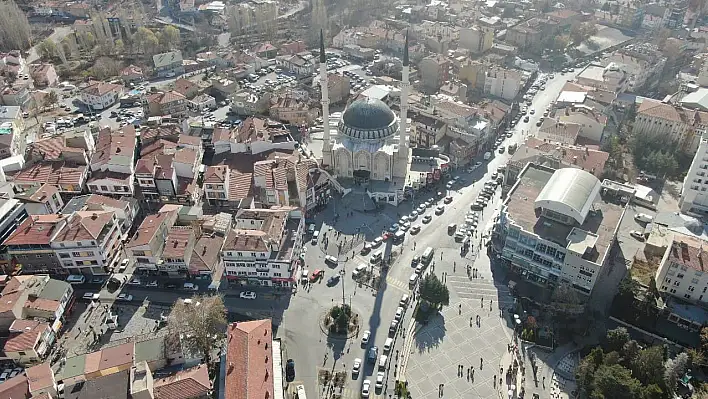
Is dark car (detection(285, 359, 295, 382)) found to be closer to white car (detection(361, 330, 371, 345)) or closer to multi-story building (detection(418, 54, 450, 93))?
white car (detection(361, 330, 371, 345))

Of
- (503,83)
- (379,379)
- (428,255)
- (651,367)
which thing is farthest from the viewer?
(503,83)

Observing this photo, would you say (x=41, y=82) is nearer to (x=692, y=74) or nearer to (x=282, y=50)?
(x=282, y=50)

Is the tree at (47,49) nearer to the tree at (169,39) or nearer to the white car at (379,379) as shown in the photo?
the tree at (169,39)

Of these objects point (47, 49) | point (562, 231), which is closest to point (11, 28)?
point (47, 49)

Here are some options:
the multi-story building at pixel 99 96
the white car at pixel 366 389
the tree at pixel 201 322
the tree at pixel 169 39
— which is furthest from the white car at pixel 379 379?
the tree at pixel 169 39

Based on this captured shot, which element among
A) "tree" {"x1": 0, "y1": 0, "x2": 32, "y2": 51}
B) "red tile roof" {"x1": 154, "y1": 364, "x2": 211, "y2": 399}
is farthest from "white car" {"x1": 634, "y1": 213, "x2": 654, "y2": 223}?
"tree" {"x1": 0, "y1": 0, "x2": 32, "y2": 51}

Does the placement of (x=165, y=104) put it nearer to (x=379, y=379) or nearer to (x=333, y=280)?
(x=333, y=280)
